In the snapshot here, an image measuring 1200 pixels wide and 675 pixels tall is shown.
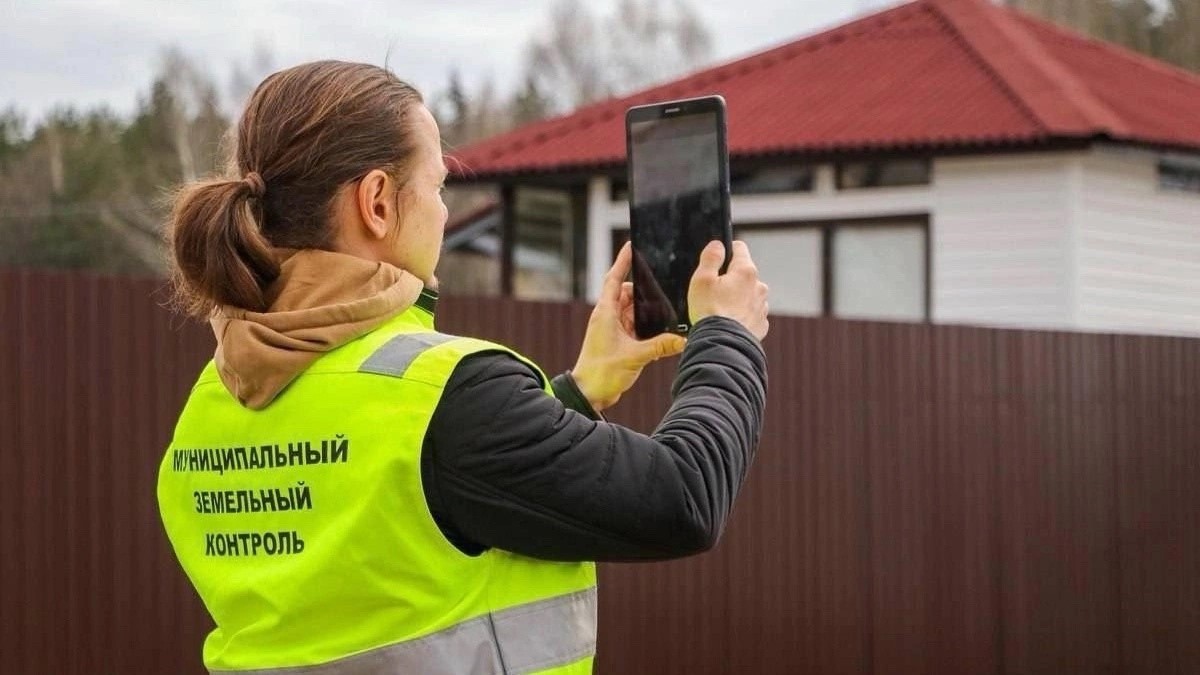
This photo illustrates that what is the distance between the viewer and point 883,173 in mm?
16234

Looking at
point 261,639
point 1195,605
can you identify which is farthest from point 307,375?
point 1195,605

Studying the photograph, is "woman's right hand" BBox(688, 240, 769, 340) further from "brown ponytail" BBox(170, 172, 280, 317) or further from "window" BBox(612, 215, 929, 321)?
"window" BBox(612, 215, 929, 321)

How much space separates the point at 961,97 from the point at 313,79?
15.0 m

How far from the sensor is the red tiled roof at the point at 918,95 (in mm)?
15781

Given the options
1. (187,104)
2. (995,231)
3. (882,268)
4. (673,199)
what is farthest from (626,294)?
(187,104)

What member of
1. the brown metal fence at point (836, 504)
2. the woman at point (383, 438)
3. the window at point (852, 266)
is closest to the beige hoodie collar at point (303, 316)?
the woman at point (383, 438)

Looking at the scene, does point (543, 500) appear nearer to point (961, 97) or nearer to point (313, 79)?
point (313, 79)

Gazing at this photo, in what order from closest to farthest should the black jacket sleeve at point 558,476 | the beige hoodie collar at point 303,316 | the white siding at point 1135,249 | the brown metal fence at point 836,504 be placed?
the black jacket sleeve at point 558,476 → the beige hoodie collar at point 303,316 → the brown metal fence at point 836,504 → the white siding at point 1135,249

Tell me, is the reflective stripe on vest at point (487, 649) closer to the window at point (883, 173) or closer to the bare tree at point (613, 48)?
the window at point (883, 173)

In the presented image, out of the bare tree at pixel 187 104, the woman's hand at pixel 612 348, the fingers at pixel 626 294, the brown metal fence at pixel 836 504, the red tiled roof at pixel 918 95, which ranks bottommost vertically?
the brown metal fence at pixel 836 504

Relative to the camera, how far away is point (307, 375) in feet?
6.97

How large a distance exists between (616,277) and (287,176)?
0.57 m

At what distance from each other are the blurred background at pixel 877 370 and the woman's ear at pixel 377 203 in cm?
34

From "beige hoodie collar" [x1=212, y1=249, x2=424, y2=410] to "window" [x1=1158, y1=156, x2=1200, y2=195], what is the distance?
1504cm
